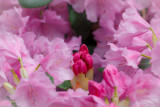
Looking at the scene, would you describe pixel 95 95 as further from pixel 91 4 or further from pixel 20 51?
pixel 91 4

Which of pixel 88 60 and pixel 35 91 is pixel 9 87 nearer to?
pixel 35 91

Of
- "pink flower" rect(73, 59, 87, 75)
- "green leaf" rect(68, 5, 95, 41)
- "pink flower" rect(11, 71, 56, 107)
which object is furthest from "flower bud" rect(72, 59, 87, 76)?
"green leaf" rect(68, 5, 95, 41)

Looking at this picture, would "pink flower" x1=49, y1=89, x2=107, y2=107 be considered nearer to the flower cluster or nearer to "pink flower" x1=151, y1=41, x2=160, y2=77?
the flower cluster

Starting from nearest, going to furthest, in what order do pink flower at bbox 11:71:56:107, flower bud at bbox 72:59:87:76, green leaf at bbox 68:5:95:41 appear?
pink flower at bbox 11:71:56:107
flower bud at bbox 72:59:87:76
green leaf at bbox 68:5:95:41

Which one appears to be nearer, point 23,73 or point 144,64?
point 23,73

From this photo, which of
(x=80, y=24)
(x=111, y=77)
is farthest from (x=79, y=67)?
(x=80, y=24)

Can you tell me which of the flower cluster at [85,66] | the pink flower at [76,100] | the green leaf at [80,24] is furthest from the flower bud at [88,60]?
the green leaf at [80,24]

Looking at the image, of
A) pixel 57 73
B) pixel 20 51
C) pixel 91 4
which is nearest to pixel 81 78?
pixel 57 73
